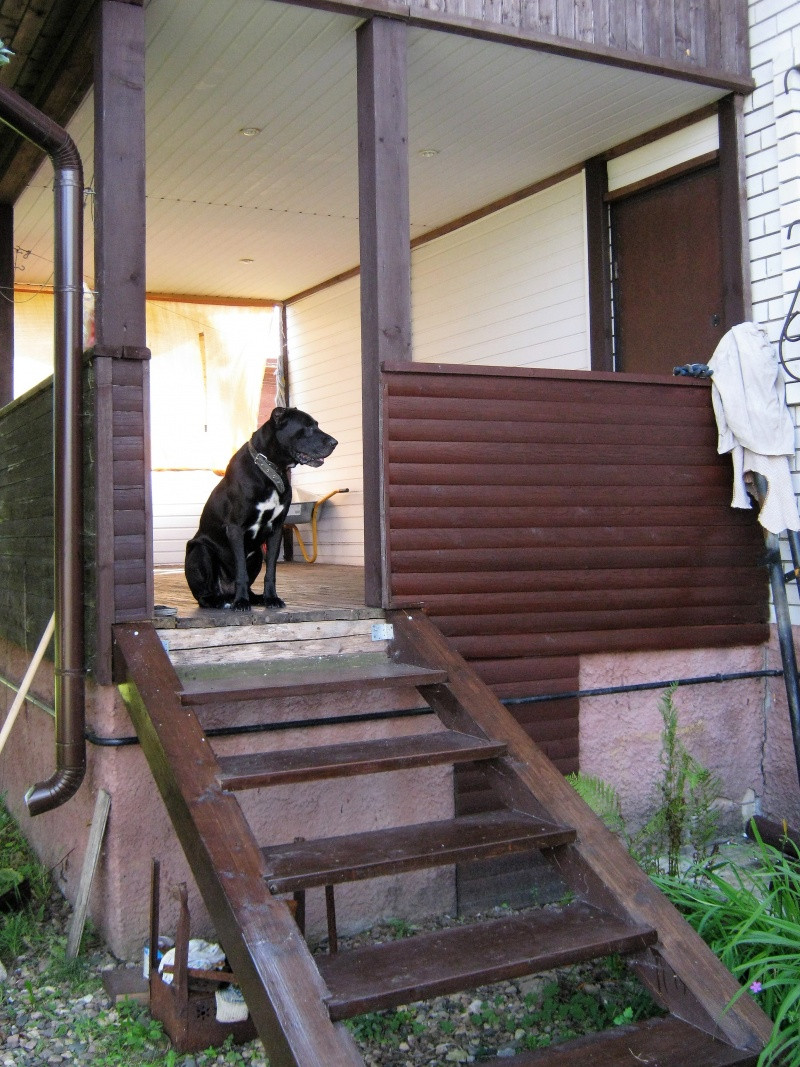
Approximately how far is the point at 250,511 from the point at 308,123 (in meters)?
2.48

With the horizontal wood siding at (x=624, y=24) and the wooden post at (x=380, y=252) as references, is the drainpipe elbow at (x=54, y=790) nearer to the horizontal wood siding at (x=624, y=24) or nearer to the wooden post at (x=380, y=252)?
the wooden post at (x=380, y=252)

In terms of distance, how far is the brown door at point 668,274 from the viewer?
5.71 metres

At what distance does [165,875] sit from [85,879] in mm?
291

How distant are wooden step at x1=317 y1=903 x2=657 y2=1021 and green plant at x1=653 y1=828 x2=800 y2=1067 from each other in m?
0.39

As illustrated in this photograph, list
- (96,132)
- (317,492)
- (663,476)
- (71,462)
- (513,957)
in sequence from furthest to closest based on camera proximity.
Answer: (317,492) < (663,476) < (96,132) < (71,462) < (513,957)

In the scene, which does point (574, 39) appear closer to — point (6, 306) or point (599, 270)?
point (599, 270)

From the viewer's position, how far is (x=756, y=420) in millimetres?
4855

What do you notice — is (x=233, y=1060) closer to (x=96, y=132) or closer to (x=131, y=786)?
(x=131, y=786)

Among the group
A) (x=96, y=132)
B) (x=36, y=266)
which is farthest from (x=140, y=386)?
(x=36, y=266)

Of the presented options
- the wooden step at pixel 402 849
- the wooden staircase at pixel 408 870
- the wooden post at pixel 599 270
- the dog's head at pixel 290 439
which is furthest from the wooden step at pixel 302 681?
the wooden post at pixel 599 270

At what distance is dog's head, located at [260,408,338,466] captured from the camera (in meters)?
4.63

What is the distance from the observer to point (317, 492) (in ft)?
31.3

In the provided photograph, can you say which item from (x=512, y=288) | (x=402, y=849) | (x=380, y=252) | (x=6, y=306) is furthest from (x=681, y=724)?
(x=6, y=306)

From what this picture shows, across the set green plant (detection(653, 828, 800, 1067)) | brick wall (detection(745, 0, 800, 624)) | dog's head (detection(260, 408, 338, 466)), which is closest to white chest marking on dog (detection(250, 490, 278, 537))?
dog's head (detection(260, 408, 338, 466))
